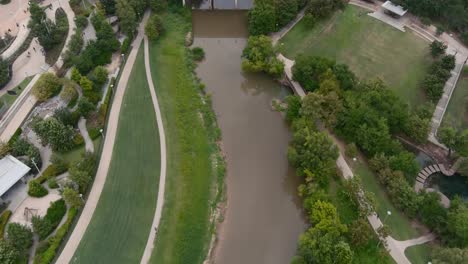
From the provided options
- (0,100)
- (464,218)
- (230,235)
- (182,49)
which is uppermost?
(182,49)

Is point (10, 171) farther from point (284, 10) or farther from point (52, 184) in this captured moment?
point (284, 10)

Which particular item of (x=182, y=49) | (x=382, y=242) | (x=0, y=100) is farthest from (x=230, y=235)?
(x=0, y=100)

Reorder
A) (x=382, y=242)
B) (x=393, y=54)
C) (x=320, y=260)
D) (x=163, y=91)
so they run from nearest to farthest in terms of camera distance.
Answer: (x=320, y=260) → (x=382, y=242) → (x=163, y=91) → (x=393, y=54)

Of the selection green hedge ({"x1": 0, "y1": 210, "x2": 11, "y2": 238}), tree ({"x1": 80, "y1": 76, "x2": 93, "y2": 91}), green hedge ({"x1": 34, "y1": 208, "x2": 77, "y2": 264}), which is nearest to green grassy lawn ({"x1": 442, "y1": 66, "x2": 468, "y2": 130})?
green hedge ({"x1": 34, "y1": 208, "x2": 77, "y2": 264})

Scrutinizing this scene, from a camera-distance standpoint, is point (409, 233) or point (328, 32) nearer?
point (409, 233)

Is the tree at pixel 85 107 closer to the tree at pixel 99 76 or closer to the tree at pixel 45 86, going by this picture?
the tree at pixel 99 76

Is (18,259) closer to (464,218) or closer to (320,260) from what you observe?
(320,260)

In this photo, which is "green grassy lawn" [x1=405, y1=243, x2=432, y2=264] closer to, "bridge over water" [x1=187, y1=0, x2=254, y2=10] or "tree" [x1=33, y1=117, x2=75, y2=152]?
"tree" [x1=33, y1=117, x2=75, y2=152]
